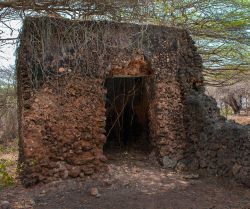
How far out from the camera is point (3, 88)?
10859 millimetres

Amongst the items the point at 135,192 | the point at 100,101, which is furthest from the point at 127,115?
the point at 135,192

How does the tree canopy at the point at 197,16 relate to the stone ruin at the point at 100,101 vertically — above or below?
above

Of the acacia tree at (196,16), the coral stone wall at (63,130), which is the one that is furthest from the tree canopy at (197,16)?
the coral stone wall at (63,130)

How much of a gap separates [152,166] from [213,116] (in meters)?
1.50

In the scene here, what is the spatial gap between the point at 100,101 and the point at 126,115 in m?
2.60

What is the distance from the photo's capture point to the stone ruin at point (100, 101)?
6551 millimetres

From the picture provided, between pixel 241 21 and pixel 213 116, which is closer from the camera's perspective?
pixel 213 116

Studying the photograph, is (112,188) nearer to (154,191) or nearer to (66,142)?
(154,191)

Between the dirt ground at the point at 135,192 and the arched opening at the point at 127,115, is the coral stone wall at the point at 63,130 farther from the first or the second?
the arched opening at the point at 127,115

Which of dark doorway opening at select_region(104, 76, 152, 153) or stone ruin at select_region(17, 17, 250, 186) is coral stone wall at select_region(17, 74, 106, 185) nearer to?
stone ruin at select_region(17, 17, 250, 186)

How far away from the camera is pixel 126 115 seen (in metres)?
9.50

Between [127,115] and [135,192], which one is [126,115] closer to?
[127,115]

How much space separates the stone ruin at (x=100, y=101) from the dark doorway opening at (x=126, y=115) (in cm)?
93

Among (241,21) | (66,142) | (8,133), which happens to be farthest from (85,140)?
(8,133)
